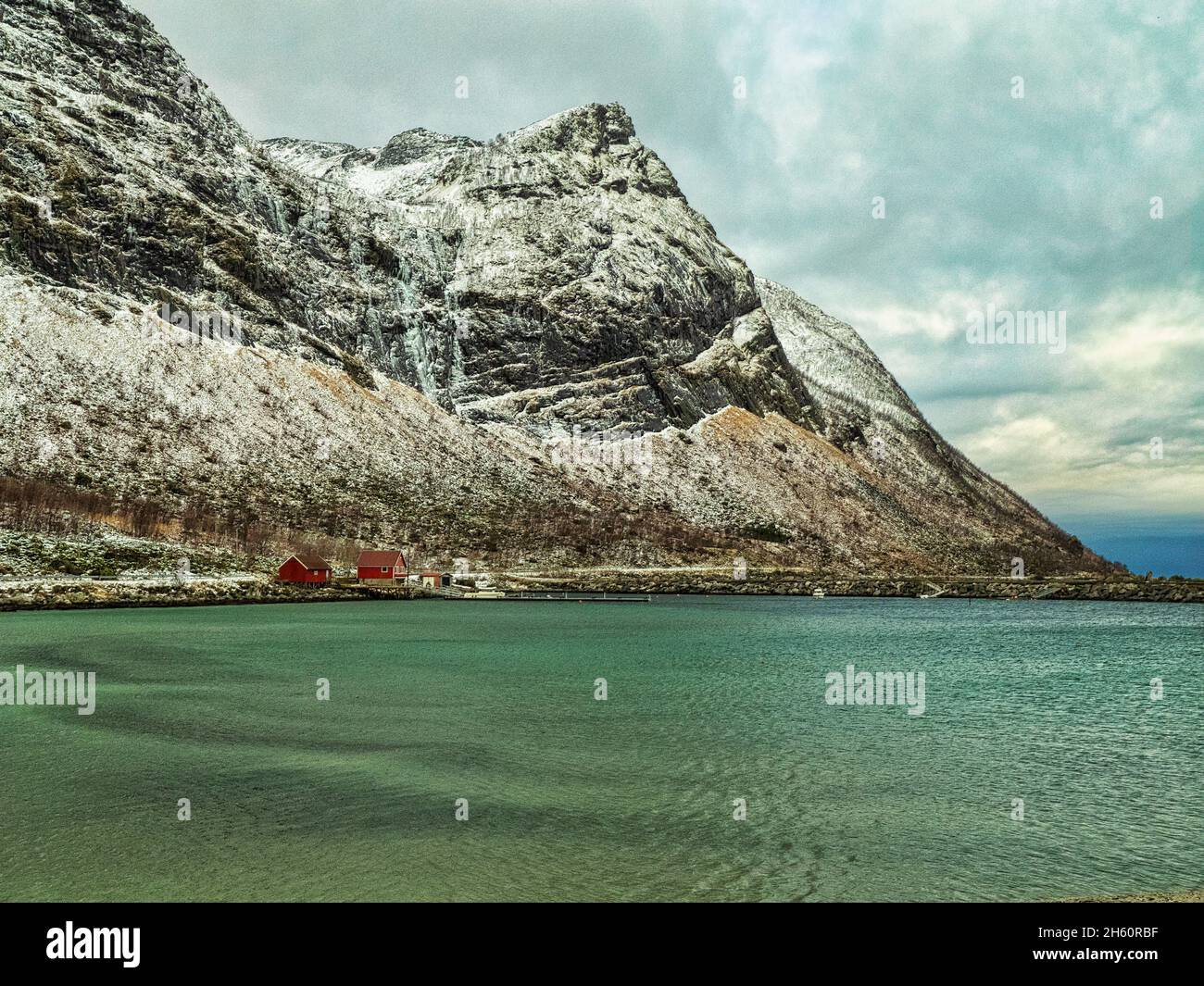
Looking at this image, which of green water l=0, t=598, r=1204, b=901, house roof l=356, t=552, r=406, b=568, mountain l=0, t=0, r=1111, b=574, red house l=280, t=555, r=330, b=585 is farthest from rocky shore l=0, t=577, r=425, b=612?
green water l=0, t=598, r=1204, b=901

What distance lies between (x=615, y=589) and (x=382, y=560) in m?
32.6

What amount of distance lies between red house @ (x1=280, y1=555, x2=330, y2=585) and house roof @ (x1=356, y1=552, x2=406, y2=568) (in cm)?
1064

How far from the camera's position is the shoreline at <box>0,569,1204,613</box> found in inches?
2926

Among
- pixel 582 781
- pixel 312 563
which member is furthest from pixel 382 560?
pixel 582 781

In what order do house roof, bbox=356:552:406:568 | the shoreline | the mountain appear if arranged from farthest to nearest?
1. the mountain
2. house roof, bbox=356:552:406:568
3. the shoreline

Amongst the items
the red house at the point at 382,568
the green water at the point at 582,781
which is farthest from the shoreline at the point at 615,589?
the green water at the point at 582,781

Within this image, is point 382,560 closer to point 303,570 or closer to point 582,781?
point 303,570

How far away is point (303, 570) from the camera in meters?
97.9

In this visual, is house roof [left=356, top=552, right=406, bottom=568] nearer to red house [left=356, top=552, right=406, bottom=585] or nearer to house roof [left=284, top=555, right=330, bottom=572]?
red house [left=356, top=552, right=406, bottom=585]

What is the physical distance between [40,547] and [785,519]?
456 ft

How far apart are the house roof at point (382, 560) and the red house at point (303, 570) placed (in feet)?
34.9

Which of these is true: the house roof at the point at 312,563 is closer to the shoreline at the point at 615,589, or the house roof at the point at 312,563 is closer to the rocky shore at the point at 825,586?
the shoreline at the point at 615,589

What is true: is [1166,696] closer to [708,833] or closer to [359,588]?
[708,833]

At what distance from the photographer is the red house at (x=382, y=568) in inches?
4281
